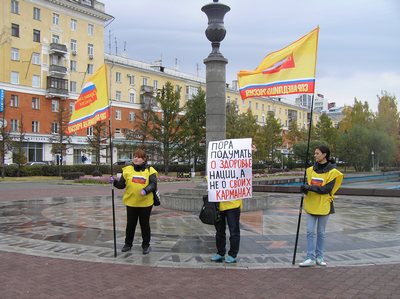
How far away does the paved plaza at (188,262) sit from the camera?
5.52 m

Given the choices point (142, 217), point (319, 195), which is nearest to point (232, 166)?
point (319, 195)

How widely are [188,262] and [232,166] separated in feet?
5.73

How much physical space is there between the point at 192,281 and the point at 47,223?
21.5 ft

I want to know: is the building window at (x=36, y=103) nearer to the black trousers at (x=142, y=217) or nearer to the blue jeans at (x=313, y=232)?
the black trousers at (x=142, y=217)

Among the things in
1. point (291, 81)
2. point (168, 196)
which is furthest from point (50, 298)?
point (168, 196)

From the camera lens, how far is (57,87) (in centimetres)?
5353

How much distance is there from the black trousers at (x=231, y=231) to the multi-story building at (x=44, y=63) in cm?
4252

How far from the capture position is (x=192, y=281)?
5.90 m

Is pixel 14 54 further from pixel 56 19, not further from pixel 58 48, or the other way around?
pixel 56 19

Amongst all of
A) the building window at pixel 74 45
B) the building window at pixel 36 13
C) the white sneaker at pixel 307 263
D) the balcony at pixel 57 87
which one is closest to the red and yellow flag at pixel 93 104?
the white sneaker at pixel 307 263

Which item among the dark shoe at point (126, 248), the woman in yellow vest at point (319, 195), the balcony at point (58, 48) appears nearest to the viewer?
the woman in yellow vest at point (319, 195)

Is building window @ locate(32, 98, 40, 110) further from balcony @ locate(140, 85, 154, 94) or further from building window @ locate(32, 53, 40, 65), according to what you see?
Result: balcony @ locate(140, 85, 154, 94)

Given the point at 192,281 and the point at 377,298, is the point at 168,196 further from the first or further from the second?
the point at 377,298

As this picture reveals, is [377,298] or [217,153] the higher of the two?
[217,153]
